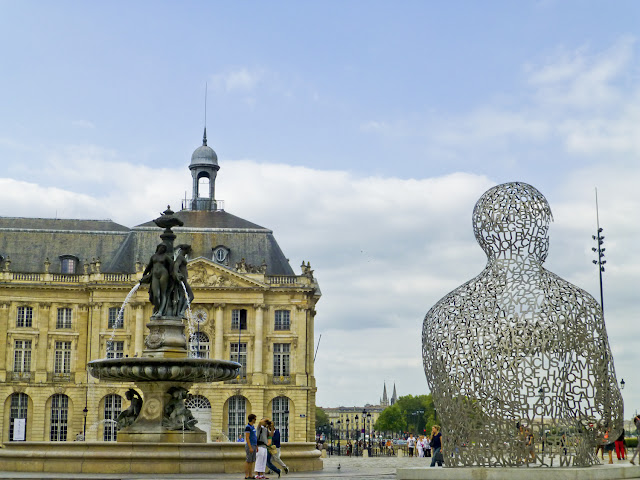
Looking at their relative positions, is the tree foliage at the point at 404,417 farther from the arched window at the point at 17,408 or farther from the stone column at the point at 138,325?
the arched window at the point at 17,408

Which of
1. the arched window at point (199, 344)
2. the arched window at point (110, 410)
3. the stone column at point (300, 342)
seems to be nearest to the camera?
the arched window at point (110, 410)

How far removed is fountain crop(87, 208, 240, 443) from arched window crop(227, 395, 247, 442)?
5002cm

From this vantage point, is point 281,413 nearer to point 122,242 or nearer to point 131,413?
point 122,242

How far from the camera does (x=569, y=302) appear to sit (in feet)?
58.3

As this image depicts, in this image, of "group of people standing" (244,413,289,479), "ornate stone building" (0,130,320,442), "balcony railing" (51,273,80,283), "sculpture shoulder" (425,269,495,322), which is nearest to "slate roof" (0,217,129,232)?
"ornate stone building" (0,130,320,442)

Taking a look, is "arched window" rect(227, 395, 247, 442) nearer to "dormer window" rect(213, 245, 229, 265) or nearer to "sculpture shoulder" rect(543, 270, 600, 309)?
"dormer window" rect(213, 245, 229, 265)

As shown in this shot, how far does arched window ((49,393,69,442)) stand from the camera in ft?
243

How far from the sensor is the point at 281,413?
7550 cm

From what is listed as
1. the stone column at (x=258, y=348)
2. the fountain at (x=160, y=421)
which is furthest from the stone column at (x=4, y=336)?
the fountain at (x=160, y=421)

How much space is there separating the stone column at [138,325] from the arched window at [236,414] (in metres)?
7.64

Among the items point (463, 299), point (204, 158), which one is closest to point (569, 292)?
point (463, 299)

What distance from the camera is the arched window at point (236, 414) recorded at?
245 feet

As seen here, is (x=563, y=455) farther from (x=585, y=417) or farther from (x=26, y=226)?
(x=26, y=226)

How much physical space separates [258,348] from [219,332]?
9.94ft
